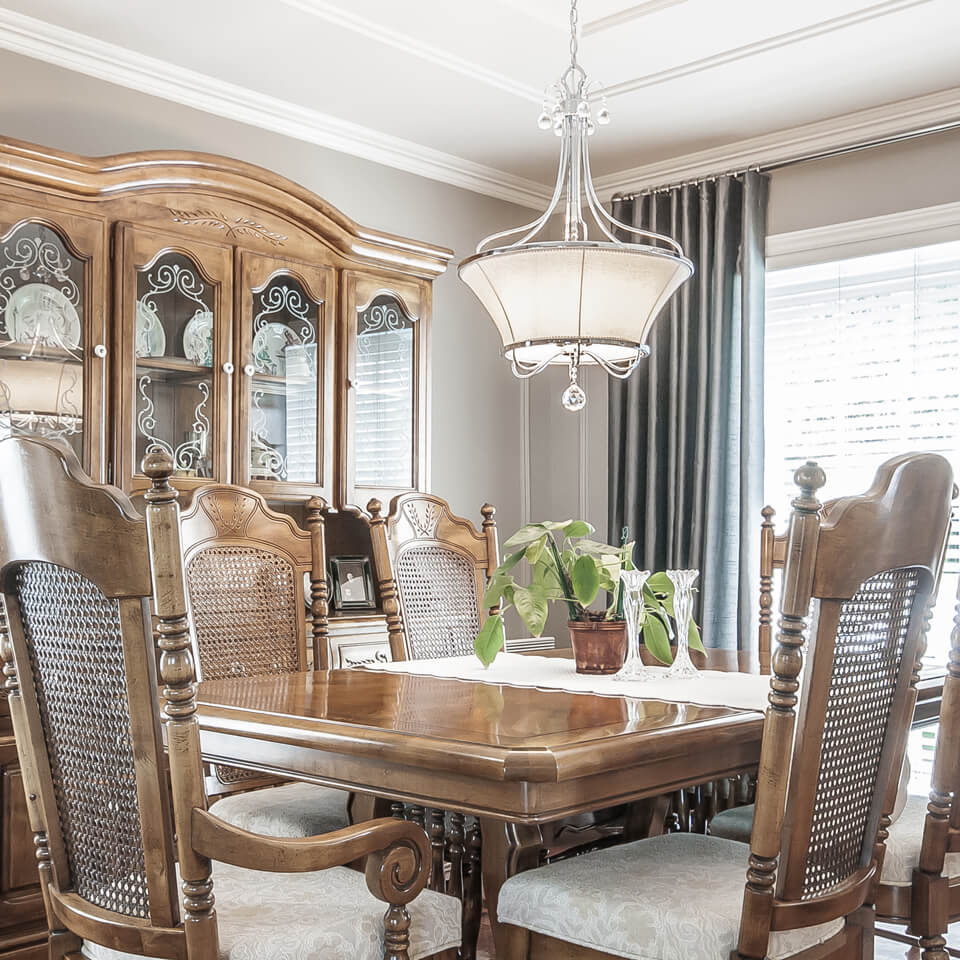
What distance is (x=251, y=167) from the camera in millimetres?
3371

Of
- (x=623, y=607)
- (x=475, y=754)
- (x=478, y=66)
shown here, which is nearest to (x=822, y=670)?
(x=475, y=754)

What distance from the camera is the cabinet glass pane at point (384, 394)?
376cm

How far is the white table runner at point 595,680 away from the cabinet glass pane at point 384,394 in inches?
43.9

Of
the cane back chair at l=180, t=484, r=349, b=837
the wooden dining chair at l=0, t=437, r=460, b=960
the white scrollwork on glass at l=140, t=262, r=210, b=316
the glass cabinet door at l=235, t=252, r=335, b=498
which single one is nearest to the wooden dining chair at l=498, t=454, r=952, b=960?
the wooden dining chair at l=0, t=437, r=460, b=960

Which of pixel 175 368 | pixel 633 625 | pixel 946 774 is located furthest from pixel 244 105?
pixel 946 774

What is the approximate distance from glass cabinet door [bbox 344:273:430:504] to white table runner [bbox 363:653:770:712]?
42.9 inches

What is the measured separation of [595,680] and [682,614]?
0.72 ft

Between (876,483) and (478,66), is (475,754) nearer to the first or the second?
(876,483)

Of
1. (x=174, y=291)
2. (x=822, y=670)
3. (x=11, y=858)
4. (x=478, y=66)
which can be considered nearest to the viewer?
(x=822, y=670)

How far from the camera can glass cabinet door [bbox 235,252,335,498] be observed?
341cm

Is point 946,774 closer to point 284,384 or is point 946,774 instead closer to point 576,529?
point 576,529

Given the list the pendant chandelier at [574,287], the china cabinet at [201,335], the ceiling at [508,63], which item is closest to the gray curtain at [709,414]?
the ceiling at [508,63]

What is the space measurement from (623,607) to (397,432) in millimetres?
1566

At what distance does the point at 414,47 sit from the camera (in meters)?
3.49
